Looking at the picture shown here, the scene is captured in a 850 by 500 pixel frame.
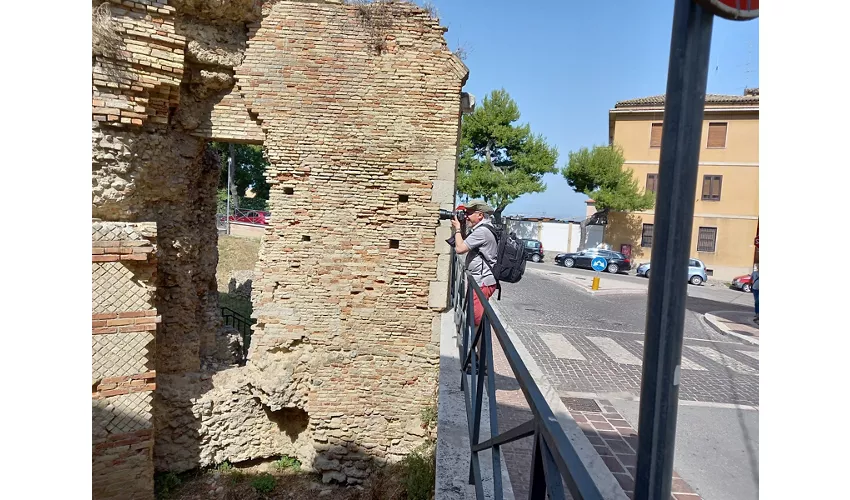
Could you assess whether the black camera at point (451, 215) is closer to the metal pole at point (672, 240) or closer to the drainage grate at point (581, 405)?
the drainage grate at point (581, 405)

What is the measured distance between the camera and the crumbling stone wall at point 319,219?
5.96m

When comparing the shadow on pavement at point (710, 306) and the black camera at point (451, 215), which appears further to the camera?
the shadow on pavement at point (710, 306)

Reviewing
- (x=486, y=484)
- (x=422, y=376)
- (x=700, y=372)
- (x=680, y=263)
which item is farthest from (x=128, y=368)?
(x=700, y=372)

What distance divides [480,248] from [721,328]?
6721mm

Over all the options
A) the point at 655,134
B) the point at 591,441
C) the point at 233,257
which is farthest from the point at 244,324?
the point at 655,134

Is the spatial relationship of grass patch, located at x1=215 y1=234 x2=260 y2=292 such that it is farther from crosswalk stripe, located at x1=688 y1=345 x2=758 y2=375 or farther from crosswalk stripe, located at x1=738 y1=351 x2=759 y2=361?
crosswalk stripe, located at x1=738 y1=351 x2=759 y2=361

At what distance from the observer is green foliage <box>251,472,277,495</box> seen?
20.8ft

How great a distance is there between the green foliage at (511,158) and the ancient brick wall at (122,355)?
21838mm

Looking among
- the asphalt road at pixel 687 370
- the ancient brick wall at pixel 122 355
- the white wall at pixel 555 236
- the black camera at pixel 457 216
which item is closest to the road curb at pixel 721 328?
the asphalt road at pixel 687 370

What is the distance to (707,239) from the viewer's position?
4.99 metres

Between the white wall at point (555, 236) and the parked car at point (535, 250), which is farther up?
the white wall at point (555, 236)

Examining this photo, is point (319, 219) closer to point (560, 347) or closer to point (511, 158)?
point (560, 347)

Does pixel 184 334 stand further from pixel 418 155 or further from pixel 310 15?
pixel 310 15

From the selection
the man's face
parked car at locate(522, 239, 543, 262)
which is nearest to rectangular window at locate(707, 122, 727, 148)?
the man's face
